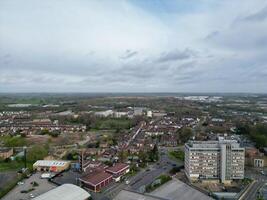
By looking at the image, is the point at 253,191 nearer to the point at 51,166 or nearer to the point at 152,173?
the point at 152,173

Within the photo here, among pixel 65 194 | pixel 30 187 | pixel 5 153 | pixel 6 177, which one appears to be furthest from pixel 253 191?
pixel 5 153

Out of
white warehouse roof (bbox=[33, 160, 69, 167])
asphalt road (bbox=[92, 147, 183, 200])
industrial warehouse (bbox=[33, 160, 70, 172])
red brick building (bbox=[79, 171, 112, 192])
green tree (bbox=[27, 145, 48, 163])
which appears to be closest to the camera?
asphalt road (bbox=[92, 147, 183, 200])

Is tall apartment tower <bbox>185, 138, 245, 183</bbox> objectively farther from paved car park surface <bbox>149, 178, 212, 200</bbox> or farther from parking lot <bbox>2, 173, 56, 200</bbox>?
parking lot <bbox>2, 173, 56, 200</bbox>

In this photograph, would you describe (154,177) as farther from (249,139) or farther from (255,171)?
(249,139)

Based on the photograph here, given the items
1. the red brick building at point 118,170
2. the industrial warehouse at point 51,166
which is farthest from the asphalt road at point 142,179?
the industrial warehouse at point 51,166

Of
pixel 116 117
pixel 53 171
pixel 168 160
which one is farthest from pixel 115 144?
pixel 116 117

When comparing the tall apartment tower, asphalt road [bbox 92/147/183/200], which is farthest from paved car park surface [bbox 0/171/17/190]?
the tall apartment tower
